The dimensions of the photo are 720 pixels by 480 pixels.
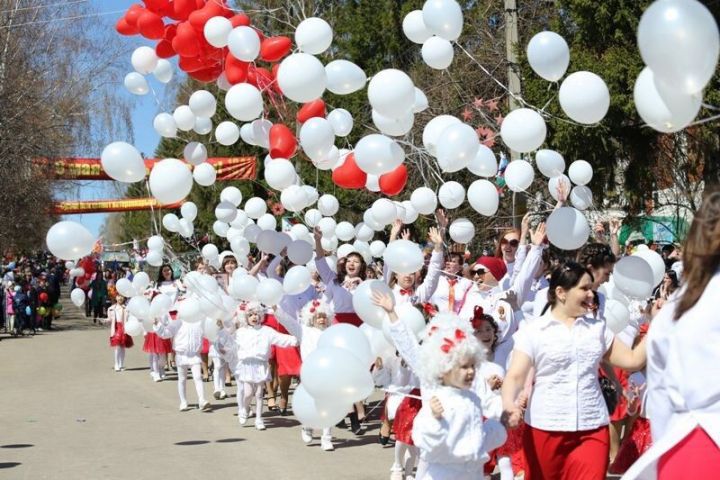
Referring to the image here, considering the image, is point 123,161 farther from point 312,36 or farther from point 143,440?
point 143,440

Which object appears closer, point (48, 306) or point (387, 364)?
point (387, 364)

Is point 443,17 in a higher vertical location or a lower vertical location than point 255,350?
higher

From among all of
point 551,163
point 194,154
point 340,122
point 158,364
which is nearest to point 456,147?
point 551,163

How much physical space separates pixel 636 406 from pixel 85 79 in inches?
1181

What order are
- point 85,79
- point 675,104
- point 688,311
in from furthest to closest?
point 85,79 → point 675,104 → point 688,311

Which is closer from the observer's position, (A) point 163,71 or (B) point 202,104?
(B) point 202,104

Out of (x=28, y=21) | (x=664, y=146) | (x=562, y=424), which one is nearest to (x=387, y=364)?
(x=562, y=424)

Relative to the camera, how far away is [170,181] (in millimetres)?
8234

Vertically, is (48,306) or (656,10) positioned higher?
(656,10)

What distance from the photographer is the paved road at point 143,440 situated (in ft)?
27.9

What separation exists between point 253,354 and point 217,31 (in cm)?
373

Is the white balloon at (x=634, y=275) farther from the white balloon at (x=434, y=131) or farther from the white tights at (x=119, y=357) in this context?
the white tights at (x=119, y=357)

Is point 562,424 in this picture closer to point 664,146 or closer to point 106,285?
point 664,146

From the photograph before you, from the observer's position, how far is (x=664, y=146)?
16438mm
